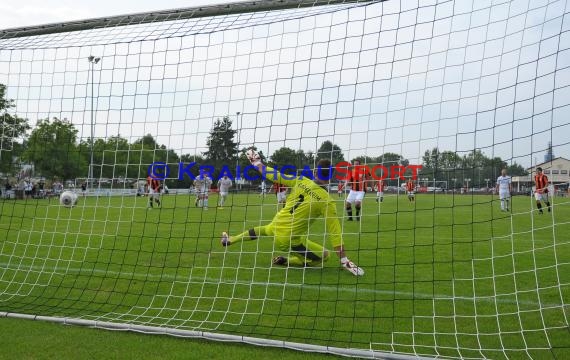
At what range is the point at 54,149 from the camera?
7.92 m

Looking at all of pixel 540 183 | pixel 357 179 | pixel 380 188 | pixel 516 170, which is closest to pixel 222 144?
pixel 380 188

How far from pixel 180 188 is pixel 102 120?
3.50 m

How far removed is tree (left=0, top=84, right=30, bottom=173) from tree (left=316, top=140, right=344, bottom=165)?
4.54 metres

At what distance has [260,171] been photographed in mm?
6562

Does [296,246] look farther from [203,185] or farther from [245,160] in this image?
[203,185]

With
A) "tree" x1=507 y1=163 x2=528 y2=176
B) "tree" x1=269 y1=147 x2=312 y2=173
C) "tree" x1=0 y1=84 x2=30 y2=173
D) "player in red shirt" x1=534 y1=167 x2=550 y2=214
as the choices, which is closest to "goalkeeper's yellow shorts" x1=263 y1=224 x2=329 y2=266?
"tree" x1=269 y1=147 x2=312 y2=173

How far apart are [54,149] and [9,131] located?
2.31 feet

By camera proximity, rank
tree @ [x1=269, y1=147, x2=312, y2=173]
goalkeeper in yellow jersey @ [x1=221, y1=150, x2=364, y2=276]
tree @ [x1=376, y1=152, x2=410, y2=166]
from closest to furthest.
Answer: tree @ [x1=376, y1=152, x2=410, y2=166]
tree @ [x1=269, y1=147, x2=312, y2=173]
goalkeeper in yellow jersey @ [x1=221, y1=150, x2=364, y2=276]

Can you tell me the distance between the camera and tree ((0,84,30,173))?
283 inches

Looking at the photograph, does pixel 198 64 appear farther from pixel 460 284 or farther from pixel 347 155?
pixel 460 284

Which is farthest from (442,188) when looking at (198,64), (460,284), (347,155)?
(198,64)

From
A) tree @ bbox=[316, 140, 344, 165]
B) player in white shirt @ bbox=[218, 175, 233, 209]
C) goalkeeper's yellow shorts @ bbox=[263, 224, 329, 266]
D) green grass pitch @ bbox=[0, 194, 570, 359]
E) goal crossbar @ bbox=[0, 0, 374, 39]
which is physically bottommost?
green grass pitch @ bbox=[0, 194, 570, 359]

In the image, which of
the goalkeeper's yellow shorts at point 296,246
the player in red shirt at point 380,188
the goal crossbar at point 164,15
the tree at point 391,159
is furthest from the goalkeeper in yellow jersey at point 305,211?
the goal crossbar at point 164,15

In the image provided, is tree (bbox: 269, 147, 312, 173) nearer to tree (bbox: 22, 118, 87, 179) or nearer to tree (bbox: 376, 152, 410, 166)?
tree (bbox: 376, 152, 410, 166)
